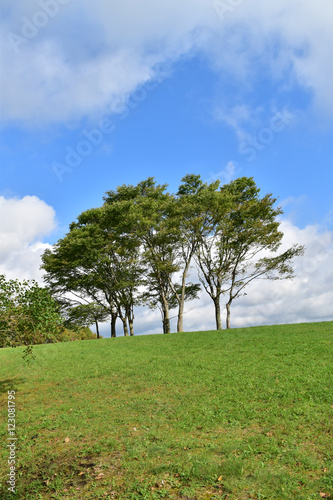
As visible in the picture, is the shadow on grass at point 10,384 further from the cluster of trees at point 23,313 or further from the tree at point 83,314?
the tree at point 83,314

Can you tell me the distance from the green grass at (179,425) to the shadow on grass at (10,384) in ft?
0.25

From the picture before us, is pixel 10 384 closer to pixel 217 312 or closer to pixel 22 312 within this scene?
pixel 22 312

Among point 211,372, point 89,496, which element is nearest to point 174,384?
point 211,372

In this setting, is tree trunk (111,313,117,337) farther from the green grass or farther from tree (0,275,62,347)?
tree (0,275,62,347)

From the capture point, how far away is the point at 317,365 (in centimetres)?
1424

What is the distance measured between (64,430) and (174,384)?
194 inches

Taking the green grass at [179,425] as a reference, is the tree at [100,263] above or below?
above

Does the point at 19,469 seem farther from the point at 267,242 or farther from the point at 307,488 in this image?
the point at 267,242

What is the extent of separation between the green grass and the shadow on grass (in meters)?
0.08

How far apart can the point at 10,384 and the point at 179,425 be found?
10690 mm

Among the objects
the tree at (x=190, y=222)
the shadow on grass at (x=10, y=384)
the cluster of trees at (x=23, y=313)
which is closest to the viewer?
the cluster of trees at (x=23, y=313)

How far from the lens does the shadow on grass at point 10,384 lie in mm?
15445

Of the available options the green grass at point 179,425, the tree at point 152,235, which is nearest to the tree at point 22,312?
the green grass at point 179,425

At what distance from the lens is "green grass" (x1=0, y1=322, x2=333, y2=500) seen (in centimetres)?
688
